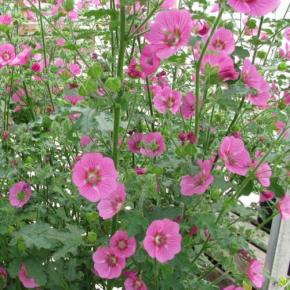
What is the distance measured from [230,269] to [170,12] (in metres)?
0.62

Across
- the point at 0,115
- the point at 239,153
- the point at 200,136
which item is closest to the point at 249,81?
the point at 239,153

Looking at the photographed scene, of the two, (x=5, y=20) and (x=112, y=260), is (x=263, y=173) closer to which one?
(x=112, y=260)

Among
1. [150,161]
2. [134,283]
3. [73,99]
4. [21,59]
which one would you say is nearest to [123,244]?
[134,283]

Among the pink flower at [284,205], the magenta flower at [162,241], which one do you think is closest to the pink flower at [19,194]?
the magenta flower at [162,241]

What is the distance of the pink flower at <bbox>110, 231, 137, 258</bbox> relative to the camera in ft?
3.16

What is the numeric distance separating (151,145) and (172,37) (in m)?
0.26

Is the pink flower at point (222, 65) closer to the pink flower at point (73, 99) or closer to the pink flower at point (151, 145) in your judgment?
the pink flower at point (151, 145)

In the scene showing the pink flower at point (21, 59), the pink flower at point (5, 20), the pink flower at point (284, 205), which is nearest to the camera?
the pink flower at point (284, 205)

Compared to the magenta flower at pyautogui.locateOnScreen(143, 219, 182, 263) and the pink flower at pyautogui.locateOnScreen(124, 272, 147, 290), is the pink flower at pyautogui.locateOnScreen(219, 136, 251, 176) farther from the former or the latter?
the pink flower at pyautogui.locateOnScreen(124, 272, 147, 290)

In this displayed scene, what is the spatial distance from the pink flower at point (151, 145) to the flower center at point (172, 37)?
25cm

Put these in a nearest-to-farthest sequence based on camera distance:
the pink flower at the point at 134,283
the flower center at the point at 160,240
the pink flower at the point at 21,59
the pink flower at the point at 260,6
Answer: the pink flower at the point at 260,6, the flower center at the point at 160,240, the pink flower at the point at 134,283, the pink flower at the point at 21,59

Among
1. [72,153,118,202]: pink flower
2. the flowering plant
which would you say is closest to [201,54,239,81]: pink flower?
the flowering plant

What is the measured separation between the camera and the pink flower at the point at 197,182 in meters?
0.94

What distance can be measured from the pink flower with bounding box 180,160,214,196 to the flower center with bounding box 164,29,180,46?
26cm
